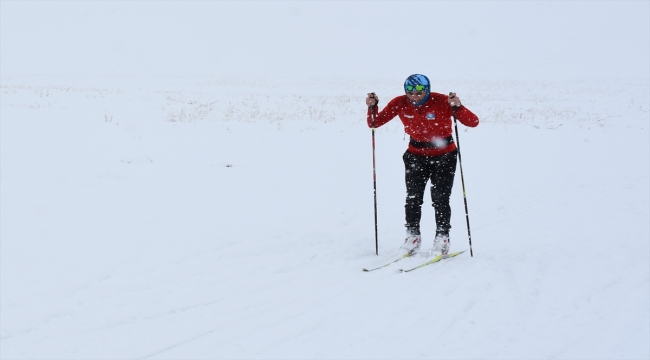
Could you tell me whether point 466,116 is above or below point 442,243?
above

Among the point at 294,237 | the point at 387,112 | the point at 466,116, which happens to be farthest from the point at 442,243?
the point at 294,237

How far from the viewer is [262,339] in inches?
173

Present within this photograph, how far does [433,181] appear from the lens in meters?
6.27

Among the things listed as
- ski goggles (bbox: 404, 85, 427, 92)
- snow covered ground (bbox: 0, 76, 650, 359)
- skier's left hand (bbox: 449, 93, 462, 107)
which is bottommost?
snow covered ground (bbox: 0, 76, 650, 359)

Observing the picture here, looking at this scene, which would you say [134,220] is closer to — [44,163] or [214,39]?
[44,163]

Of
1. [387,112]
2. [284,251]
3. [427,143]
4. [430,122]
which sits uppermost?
[387,112]

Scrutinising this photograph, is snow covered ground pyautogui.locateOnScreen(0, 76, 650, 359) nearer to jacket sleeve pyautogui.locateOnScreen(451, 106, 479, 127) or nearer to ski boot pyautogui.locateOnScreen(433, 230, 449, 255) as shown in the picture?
ski boot pyautogui.locateOnScreen(433, 230, 449, 255)

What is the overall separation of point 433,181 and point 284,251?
2175 millimetres

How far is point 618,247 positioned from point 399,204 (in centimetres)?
354

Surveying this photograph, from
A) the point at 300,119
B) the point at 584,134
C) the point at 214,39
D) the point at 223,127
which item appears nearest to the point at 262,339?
the point at 223,127

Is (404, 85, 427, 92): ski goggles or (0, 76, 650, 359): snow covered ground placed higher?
(404, 85, 427, 92): ski goggles

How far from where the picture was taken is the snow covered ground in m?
4.43

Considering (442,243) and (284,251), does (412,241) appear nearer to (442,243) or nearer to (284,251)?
(442,243)

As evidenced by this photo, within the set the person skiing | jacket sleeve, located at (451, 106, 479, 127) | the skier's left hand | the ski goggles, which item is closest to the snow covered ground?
the person skiing
